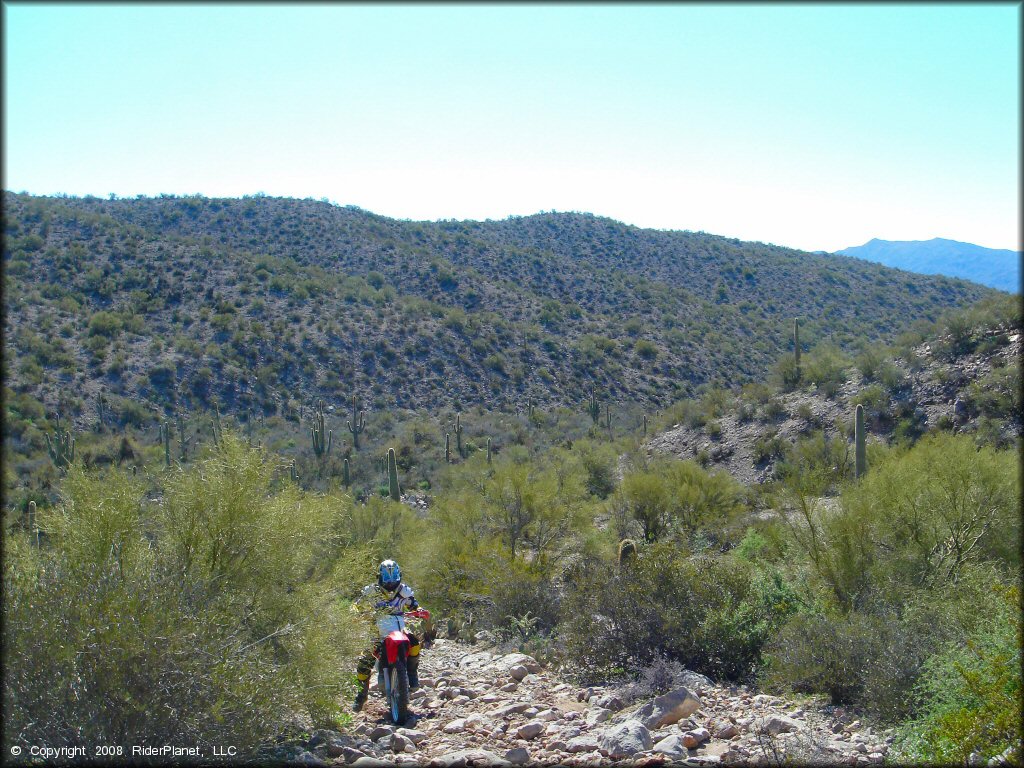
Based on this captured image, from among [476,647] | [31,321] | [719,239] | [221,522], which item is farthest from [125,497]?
[719,239]

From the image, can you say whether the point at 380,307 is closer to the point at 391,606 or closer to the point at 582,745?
the point at 391,606

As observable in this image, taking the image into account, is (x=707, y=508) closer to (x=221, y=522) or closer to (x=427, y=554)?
(x=427, y=554)

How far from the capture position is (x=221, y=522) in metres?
6.13

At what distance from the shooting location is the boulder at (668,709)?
635cm

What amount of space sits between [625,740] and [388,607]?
2717 millimetres

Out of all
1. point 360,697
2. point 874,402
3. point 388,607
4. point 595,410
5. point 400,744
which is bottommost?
point 360,697

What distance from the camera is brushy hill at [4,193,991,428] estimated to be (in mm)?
38469

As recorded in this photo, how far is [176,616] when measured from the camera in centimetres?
500

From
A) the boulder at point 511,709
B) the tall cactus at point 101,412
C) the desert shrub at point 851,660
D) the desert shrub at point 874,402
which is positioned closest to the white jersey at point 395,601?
the boulder at point 511,709

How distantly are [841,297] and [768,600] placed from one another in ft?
182

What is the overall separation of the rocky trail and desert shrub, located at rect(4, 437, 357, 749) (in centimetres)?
71

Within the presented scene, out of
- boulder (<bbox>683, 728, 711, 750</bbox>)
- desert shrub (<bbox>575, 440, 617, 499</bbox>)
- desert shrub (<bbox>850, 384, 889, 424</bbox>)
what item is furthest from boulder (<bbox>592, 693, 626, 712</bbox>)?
desert shrub (<bbox>850, 384, 889, 424</bbox>)

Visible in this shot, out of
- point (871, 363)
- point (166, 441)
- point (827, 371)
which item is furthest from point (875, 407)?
point (166, 441)

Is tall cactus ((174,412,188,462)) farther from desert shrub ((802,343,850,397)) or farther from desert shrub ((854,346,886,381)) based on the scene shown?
desert shrub ((854,346,886,381))
